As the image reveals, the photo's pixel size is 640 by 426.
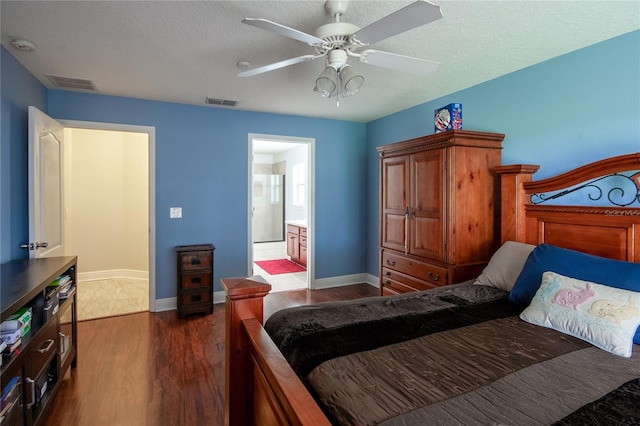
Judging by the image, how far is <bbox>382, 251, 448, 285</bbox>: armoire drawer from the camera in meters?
2.82

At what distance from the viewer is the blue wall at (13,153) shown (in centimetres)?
250

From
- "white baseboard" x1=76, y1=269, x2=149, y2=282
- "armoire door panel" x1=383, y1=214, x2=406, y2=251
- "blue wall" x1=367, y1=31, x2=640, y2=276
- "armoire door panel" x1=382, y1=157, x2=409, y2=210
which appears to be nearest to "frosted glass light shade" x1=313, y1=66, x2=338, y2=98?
"armoire door panel" x1=382, y1=157, x2=409, y2=210

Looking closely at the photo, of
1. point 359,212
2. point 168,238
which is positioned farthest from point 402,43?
point 168,238

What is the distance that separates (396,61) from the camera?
2.09m

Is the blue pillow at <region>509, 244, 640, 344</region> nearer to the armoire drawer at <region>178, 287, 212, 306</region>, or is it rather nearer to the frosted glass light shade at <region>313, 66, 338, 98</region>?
the frosted glass light shade at <region>313, 66, 338, 98</region>

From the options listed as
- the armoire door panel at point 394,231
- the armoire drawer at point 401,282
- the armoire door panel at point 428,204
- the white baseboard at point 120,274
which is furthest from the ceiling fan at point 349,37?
the white baseboard at point 120,274

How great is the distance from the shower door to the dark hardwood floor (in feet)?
16.2

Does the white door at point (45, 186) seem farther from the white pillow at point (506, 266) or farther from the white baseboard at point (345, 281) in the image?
the white pillow at point (506, 266)

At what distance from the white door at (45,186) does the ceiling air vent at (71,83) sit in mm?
425

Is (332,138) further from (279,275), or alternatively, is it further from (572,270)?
(572,270)

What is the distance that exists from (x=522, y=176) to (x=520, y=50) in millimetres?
964

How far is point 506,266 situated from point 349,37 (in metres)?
1.81

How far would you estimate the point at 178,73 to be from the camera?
300 cm

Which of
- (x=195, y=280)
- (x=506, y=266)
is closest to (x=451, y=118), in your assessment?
(x=506, y=266)
